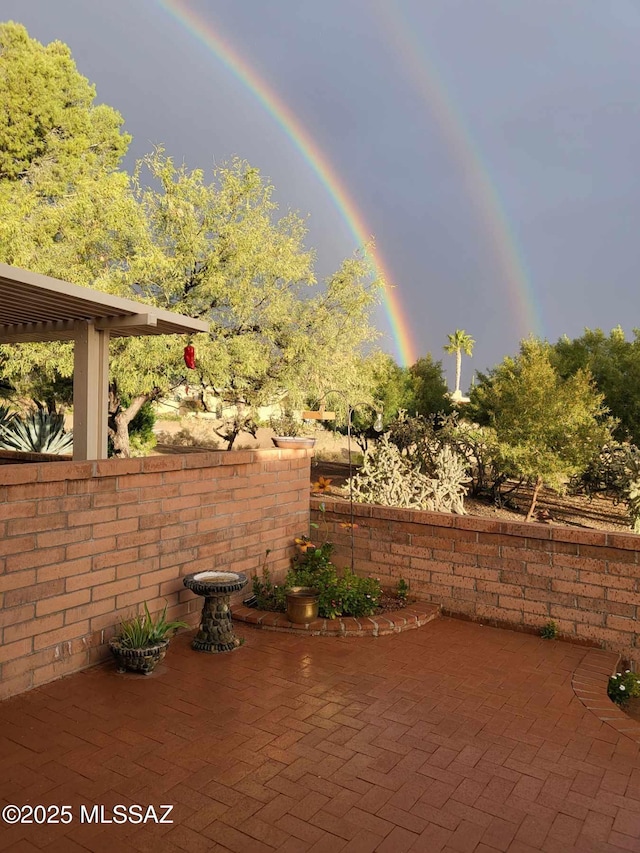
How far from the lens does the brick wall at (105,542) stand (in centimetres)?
356

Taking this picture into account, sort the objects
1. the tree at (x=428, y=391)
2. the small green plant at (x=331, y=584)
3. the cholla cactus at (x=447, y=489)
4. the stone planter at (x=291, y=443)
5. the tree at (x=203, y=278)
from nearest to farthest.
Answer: the small green plant at (x=331, y=584), the stone planter at (x=291, y=443), the cholla cactus at (x=447, y=489), the tree at (x=203, y=278), the tree at (x=428, y=391)

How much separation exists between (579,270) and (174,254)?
65.0 m

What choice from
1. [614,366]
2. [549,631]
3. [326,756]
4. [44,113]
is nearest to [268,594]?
[549,631]

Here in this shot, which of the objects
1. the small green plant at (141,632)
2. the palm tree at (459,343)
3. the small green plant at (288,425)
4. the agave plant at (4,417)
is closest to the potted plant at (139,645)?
the small green plant at (141,632)

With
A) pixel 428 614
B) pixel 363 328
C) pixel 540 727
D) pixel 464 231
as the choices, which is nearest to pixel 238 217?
pixel 363 328

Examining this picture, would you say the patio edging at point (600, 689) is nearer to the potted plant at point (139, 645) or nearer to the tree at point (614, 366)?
the potted plant at point (139, 645)

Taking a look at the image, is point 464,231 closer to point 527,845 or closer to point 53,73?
point 53,73

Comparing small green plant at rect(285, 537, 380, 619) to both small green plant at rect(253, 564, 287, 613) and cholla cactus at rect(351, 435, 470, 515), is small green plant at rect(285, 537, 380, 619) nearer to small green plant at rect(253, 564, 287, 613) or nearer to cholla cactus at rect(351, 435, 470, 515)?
small green plant at rect(253, 564, 287, 613)

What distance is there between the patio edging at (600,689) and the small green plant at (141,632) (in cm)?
270

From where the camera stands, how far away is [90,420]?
5391 millimetres

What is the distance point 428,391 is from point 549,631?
19.0 m

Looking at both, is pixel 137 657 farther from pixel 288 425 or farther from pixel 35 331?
pixel 288 425

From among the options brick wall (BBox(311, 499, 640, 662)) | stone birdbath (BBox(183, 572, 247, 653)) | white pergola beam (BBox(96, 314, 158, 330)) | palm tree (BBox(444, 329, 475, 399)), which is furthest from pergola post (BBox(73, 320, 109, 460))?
palm tree (BBox(444, 329, 475, 399))

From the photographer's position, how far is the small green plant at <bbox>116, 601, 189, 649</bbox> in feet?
13.1
